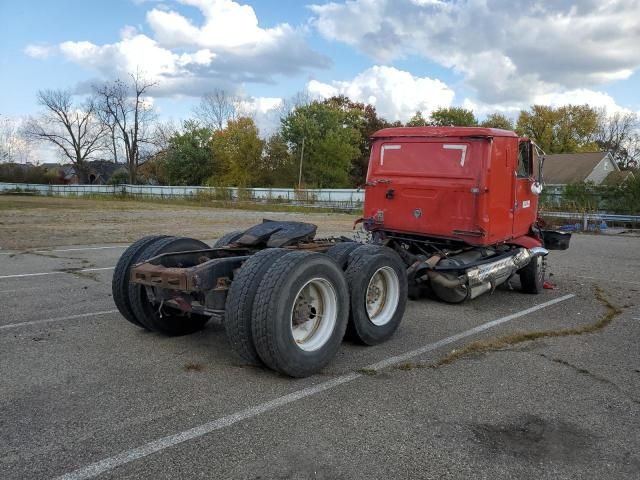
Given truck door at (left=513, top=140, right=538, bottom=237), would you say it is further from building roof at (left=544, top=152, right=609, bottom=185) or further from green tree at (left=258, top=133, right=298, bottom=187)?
green tree at (left=258, top=133, right=298, bottom=187)

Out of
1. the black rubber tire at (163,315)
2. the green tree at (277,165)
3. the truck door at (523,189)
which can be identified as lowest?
the black rubber tire at (163,315)

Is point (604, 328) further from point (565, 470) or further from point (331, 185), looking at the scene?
point (331, 185)

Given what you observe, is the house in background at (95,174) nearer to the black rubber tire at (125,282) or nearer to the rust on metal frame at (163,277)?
the black rubber tire at (125,282)

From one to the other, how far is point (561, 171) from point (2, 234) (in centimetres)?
5067

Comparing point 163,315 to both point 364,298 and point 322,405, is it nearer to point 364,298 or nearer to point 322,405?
point 364,298

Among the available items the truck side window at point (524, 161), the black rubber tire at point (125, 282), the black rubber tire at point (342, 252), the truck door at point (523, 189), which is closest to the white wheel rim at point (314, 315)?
the black rubber tire at point (342, 252)

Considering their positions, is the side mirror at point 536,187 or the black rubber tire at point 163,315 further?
the side mirror at point 536,187

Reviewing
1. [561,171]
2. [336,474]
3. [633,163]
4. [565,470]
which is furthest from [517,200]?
[633,163]

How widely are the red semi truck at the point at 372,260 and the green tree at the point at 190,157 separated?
65.4 meters

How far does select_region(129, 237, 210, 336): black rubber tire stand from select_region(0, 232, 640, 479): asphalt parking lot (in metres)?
0.15

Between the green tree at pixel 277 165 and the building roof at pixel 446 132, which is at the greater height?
the green tree at pixel 277 165

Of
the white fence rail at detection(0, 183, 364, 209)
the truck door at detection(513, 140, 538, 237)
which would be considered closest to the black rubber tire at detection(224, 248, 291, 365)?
the truck door at detection(513, 140, 538, 237)

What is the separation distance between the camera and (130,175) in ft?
272

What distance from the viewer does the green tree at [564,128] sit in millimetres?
74750
